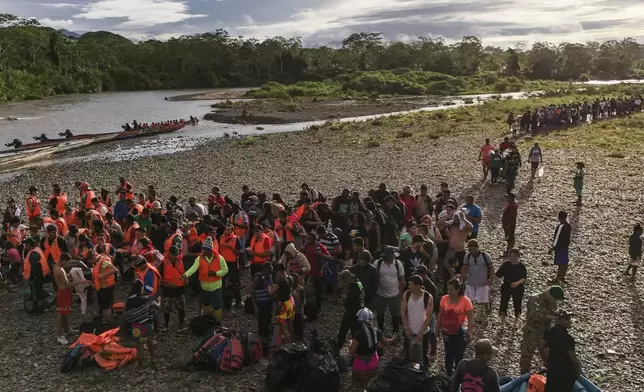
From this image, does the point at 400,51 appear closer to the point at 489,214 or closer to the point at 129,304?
the point at 489,214

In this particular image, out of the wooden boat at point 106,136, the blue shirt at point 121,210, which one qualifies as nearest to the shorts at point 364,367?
the blue shirt at point 121,210

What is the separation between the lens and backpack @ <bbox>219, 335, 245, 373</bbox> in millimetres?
7594

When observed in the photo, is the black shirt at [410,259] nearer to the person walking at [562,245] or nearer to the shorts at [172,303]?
the person walking at [562,245]

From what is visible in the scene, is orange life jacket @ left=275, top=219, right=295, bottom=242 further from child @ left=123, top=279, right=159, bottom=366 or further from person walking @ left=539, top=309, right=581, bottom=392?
person walking @ left=539, top=309, right=581, bottom=392

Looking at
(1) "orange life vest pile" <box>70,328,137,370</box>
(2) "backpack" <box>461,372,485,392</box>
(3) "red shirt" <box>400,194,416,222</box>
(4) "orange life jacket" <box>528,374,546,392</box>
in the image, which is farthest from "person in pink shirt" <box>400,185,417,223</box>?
(2) "backpack" <box>461,372,485,392</box>

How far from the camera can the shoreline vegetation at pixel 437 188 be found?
7902 mm

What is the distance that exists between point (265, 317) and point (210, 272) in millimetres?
1256

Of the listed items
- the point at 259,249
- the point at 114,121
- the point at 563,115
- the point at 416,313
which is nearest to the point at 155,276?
the point at 259,249

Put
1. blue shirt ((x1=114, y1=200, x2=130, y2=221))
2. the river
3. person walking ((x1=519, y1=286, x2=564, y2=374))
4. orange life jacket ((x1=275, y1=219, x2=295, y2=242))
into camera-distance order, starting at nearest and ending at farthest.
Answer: person walking ((x1=519, y1=286, x2=564, y2=374)) → orange life jacket ((x1=275, y1=219, x2=295, y2=242)) → blue shirt ((x1=114, y1=200, x2=130, y2=221)) → the river

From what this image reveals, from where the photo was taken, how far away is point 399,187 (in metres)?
20.0

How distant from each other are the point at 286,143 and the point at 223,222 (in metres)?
21.3

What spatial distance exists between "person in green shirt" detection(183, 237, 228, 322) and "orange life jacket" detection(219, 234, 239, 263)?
82cm

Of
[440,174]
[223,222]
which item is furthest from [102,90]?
[223,222]

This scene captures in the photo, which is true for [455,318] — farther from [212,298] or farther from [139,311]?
[139,311]
